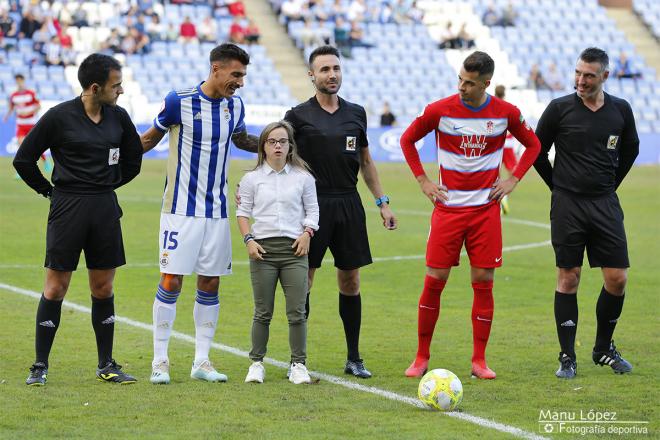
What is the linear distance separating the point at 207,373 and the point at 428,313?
1.66 meters

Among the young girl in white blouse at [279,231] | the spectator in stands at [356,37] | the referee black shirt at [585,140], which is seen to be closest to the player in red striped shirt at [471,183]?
the referee black shirt at [585,140]

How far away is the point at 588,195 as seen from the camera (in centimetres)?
816

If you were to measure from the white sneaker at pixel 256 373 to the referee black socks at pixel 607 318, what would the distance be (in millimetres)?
2535

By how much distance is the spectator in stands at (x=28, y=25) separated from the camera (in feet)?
104

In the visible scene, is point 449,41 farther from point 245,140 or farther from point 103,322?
A: point 103,322

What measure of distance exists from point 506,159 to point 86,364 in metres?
13.9

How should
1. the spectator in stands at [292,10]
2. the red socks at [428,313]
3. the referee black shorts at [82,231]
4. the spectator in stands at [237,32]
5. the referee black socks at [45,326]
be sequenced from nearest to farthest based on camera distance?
the referee black shorts at [82,231], the referee black socks at [45,326], the red socks at [428,313], the spectator in stands at [237,32], the spectator in stands at [292,10]

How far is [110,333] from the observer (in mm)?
7625

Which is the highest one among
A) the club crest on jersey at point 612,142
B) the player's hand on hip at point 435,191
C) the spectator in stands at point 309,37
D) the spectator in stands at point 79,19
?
the spectator in stands at point 309,37

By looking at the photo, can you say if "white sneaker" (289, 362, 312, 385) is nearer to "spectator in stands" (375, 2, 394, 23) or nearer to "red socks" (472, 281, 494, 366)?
"red socks" (472, 281, 494, 366)

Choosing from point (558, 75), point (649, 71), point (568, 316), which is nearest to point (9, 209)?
point (568, 316)

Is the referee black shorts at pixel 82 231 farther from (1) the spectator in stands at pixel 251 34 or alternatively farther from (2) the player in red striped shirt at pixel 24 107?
(1) the spectator in stands at pixel 251 34

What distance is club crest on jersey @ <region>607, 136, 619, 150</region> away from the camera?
8188mm

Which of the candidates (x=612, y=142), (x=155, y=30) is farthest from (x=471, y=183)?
(x=155, y=30)
